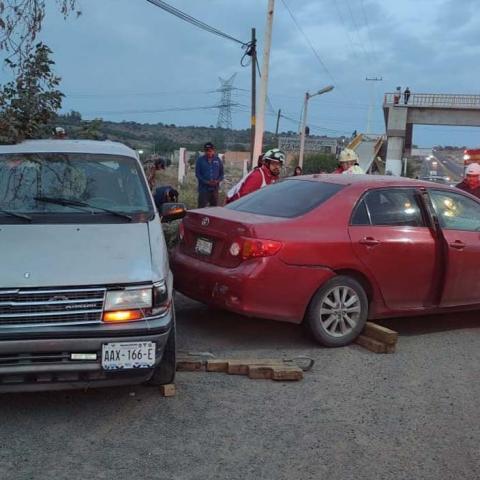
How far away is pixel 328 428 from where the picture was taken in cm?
426

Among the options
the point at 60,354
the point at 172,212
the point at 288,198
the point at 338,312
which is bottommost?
the point at 338,312

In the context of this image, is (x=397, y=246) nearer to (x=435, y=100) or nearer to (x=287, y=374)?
(x=287, y=374)

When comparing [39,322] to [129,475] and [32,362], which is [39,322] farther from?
[129,475]

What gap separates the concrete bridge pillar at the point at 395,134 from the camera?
6091cm

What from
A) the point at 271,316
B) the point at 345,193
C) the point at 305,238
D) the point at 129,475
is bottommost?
the point at 129,475

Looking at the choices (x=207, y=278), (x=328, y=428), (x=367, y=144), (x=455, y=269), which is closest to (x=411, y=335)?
(x=455, y=269)

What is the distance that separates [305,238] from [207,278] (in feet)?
3.08

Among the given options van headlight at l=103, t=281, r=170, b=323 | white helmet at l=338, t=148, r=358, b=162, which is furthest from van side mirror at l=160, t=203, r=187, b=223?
white helmet at l=338, t=148, r=358, b=162

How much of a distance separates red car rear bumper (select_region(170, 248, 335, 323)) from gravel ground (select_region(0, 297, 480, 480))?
413 millimetres

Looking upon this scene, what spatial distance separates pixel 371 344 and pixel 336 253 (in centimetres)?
88

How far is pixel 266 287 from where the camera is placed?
18.1 ft

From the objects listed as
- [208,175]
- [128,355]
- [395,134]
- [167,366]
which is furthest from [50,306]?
[395,134]

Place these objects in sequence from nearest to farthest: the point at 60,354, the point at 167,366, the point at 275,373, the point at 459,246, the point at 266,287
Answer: the point at 60,354, the point at 167,366, the point at 275,373, the point at 266,287, the point at 459,246

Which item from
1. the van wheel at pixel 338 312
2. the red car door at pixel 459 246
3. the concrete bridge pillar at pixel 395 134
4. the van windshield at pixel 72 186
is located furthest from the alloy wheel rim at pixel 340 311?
the concrete bridge pillar at pixel 395 134
